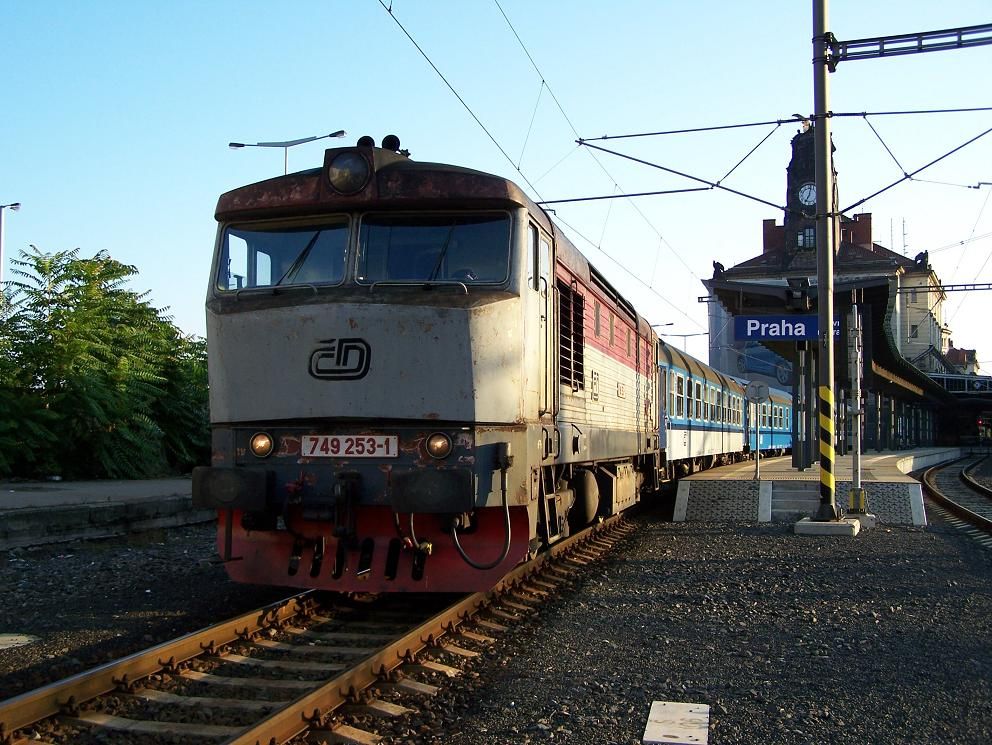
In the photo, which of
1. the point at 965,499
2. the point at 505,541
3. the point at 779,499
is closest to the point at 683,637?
the point at 505,541

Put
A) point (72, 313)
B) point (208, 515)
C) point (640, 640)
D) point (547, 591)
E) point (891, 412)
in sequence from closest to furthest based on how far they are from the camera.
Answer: point (640, 640) < point (547, 591) < point (208, 515) < point (72, 313) < point (891, 412)

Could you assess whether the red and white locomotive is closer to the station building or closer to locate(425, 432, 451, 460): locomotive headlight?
locate(425, 432, 451, 460): locomotive headlight

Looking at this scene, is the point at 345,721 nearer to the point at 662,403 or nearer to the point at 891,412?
the point at 662,403

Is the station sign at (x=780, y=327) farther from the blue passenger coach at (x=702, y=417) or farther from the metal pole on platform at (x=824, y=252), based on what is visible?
the blue passenger coach at (x=702, y=417)

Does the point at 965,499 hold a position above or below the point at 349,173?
below

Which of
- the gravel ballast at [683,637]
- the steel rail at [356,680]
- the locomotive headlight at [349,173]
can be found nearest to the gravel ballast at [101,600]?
the gravel ballast at [683,637]

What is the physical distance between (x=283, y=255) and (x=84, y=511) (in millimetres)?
5844

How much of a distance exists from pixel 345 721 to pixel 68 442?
12.8 meters

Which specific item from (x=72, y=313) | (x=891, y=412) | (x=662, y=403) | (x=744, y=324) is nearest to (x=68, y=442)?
(x=72, y=313)

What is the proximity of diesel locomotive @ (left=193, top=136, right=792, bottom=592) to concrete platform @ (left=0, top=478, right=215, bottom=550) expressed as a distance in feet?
13.1

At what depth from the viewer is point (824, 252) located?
43.0 ft

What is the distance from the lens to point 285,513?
6863mm

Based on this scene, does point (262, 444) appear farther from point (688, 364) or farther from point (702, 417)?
point (702, 417)

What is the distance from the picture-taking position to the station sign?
14930mm
